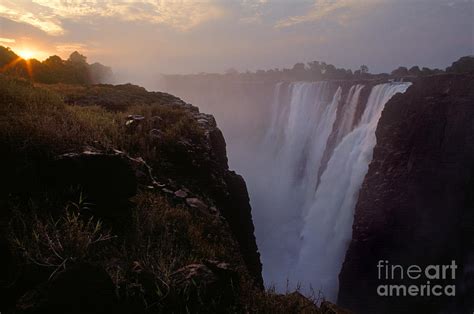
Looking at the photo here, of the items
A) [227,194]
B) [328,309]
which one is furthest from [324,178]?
[328,309]

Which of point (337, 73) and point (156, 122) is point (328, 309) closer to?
point (156, 122)

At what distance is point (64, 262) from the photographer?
2.71 m

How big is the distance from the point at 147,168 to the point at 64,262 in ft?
11.1

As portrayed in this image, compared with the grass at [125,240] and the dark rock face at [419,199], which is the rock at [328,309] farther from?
the dark rock face at [419,199]

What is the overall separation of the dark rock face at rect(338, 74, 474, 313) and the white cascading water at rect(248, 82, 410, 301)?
9.29ft

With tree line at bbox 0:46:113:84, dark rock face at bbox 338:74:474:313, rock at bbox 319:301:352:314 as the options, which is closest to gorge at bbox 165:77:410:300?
dark rock face at bbox 338:74:474:313

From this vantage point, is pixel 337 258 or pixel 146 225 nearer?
pixel 146 225

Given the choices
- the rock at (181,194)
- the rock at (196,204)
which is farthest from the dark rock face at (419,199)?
the rock at (181,194)

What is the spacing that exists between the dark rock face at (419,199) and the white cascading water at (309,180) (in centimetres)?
283

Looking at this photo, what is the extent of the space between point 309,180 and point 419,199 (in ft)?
68.7

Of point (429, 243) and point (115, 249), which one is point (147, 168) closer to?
point (115, 249)

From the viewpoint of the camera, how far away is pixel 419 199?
19594 millimetres

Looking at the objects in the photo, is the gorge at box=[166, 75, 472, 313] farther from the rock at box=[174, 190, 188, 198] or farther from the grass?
the rock at box=[174, 190, 188, 198]

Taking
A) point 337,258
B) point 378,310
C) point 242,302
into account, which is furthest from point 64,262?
point 337,258
